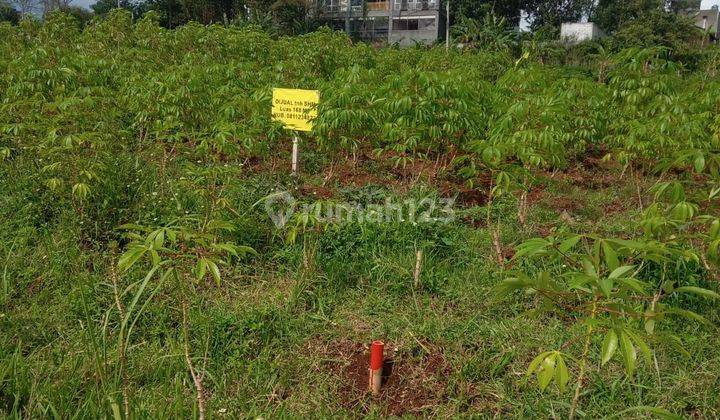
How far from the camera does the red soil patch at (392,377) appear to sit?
6.28 feet

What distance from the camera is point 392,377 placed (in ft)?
6.68

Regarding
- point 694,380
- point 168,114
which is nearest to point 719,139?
point 694,380

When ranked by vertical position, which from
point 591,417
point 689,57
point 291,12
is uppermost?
point 291,12

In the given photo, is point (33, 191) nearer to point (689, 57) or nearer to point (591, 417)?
point (591, 417)

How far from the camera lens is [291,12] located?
25766mm

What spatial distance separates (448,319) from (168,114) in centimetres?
280

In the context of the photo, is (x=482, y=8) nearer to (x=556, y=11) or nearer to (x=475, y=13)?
(x=475, y=13)

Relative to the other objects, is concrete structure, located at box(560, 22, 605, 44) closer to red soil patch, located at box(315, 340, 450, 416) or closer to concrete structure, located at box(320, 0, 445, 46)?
concrete structure, located at box(320, 0, 445, 46)

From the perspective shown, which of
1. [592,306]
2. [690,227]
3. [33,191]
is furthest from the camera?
[33,191]

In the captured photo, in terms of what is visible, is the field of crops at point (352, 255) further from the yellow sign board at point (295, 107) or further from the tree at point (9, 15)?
the tree at point (9, 15)

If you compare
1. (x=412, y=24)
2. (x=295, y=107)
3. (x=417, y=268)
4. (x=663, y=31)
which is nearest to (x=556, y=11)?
(x=412, y=24)

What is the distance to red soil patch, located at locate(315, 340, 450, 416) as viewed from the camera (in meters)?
1.91

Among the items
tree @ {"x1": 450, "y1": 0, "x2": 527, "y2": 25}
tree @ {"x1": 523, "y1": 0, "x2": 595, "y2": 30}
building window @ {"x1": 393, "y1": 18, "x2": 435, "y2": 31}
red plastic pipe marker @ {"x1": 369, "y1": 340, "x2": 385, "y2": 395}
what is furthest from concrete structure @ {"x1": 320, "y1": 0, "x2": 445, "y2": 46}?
red plastic pipe marker @ {"x1": 369, "y1": 340, "x2": 385, "y2": 395}

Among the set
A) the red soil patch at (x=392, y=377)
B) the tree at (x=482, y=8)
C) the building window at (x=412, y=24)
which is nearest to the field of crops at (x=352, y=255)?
the red soil patch at (x=392, y=377)
